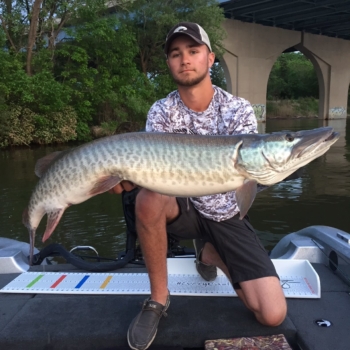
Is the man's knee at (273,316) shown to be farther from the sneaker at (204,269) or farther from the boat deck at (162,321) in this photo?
the sneaker at (204,269)

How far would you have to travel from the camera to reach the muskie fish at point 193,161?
7.52 ft

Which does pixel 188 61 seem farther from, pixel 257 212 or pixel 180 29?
pixel 257 212

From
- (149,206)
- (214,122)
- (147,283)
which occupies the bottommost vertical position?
(147,283)

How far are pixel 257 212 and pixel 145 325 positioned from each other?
509 cm

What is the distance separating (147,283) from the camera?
3062 millimetres

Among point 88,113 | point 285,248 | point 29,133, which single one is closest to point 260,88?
point 88,113

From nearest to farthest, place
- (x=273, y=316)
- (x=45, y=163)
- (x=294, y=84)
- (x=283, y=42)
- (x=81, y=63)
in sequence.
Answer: (x=273, y=316), (x=45, y=163), (x=81, y=63), (x=283, y=42), (x=294, y=84)

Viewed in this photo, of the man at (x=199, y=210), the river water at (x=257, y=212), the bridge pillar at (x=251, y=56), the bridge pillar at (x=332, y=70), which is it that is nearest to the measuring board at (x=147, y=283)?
the man at (x=199, y=210)

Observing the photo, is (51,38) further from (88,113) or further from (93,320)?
(93,320)

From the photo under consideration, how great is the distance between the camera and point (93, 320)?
254 centimetres

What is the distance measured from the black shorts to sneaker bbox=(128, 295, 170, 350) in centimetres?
56

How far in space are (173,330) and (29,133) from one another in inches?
637

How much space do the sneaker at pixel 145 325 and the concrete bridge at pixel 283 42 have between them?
25.3 metres

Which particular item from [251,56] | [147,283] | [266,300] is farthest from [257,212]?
[251,56]
